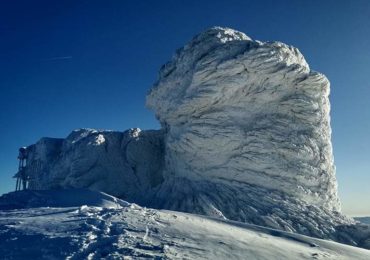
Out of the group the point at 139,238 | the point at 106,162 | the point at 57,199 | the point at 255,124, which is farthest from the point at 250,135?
the point at 139,238

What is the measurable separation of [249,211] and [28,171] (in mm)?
20761

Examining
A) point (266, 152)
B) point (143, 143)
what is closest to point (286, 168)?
point (266, 152)

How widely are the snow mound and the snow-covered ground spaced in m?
2.75

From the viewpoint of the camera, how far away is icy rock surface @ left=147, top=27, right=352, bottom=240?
2156cm

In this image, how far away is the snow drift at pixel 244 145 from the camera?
820 inches

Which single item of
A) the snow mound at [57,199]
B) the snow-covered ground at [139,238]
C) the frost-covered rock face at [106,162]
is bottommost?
the snow-covered ground at [139,238]

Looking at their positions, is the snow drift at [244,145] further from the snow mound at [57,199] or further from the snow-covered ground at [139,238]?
the snow-covered ground at [139,238]

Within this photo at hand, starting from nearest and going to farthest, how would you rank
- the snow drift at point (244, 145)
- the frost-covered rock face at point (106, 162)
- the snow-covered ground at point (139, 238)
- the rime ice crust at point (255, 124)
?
the snow-covered ground at point (139, 238)
the snow drift at point (244, 145)
the rime ice crust at point (255, 124)
the frost-covered rock face at point (106, 162)

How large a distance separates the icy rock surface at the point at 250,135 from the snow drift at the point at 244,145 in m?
0.06

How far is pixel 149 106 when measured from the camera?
2959 cm

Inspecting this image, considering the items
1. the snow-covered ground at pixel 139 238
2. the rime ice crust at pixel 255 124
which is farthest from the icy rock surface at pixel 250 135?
the snow-covered ground at pixel 139 238

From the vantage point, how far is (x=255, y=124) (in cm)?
2309

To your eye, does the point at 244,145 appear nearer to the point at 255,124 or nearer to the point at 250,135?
the point at 250,135

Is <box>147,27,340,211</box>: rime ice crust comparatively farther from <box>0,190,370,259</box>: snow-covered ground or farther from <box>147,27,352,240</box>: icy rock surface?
<box>0,190,370,259</box>: snow-covered ground
